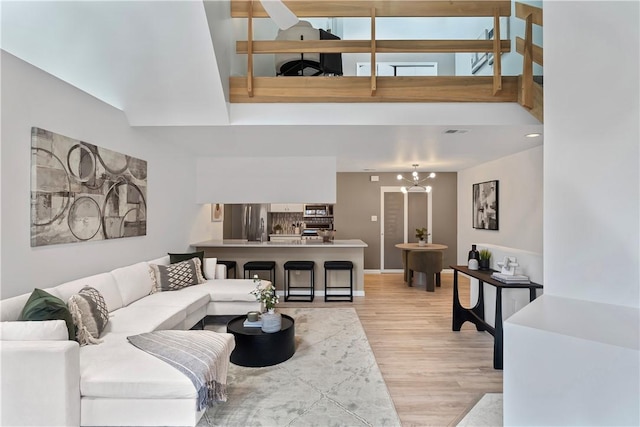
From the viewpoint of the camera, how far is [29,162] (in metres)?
2.56

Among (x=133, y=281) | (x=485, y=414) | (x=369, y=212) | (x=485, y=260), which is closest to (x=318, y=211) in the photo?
(x=369, y=212)

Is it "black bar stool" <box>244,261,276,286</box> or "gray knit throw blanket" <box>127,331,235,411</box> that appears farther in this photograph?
"black bar stool" <box>244,261,276,286</box>

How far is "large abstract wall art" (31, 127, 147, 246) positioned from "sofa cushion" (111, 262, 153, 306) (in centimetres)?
42

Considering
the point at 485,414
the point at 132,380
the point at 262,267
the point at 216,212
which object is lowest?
the point at 485,414

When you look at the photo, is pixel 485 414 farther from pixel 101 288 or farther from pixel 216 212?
pixel 216 212

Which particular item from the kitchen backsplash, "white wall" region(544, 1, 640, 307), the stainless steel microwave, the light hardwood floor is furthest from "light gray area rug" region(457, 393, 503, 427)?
the kitchen backsplash

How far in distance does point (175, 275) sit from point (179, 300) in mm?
668

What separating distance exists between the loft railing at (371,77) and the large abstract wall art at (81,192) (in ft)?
5.12

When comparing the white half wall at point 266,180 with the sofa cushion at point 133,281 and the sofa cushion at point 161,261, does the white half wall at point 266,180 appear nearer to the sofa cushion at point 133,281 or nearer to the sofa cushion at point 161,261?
the sofa cushion at point 161,261

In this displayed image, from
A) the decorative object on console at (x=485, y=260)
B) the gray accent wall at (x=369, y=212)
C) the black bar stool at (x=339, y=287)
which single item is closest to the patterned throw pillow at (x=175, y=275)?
the black bar stool at (x=339, y=287)

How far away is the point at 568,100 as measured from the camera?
2.07m

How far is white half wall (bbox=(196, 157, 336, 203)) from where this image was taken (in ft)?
18.7

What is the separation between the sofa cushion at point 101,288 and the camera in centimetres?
270

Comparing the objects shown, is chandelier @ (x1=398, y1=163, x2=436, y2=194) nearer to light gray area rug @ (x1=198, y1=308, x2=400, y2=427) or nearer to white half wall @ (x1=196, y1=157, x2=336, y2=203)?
white half wall @ (x1=196, y1=157, x2=336, y2=203)
